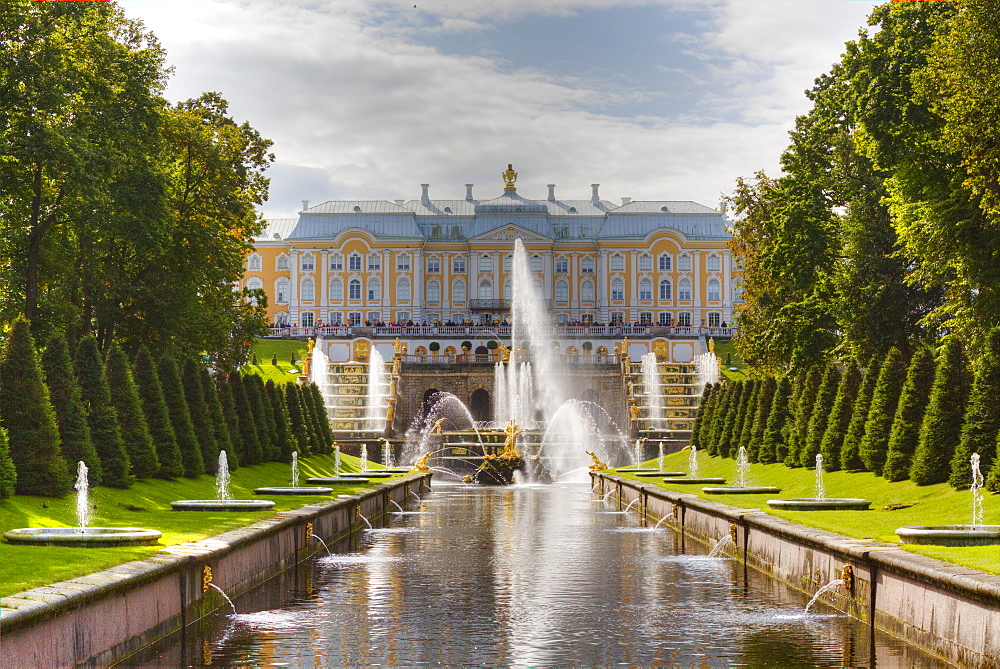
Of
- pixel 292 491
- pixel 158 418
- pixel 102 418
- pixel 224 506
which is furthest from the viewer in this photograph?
pixel 158 418

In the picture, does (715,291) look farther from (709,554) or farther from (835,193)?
(709,554)

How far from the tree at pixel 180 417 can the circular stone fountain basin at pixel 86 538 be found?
13353mm

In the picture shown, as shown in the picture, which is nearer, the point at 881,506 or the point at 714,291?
the point at 881,506

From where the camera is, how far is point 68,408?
71.7 ft

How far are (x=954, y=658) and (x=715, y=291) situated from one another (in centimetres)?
10851

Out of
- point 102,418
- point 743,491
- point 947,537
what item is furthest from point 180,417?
point 947,537

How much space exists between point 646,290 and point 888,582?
106m

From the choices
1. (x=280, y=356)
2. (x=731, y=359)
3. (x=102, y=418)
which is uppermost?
(x=280, y=356)

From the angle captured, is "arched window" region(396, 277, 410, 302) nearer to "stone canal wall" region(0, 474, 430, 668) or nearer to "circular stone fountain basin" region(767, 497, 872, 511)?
"circular stone fountain basin" region(767, 497, 872, 511)

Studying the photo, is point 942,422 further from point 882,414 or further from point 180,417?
point 180,417

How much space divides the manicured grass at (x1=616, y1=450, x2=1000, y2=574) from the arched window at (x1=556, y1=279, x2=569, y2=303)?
8316 centimetres

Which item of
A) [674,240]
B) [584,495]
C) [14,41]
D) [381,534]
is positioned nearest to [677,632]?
[381,534]

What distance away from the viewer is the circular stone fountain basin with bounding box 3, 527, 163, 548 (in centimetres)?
1327

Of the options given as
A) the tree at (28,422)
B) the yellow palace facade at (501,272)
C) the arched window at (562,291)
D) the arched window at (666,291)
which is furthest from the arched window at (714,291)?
the tree at (28,422)
